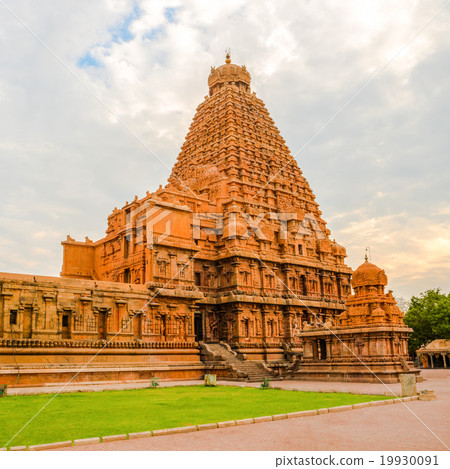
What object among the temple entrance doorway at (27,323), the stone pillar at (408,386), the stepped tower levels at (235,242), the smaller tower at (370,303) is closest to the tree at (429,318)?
the stepped tower levels at (235,242)

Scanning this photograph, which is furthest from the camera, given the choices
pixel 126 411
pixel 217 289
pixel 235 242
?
pixel 217 289

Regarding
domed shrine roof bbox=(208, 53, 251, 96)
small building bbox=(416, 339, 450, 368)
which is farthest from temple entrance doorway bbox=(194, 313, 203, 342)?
domed shrine roof bbox=(208, 53, 251, 96)

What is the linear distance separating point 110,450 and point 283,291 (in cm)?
3705

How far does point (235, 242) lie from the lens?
4303cm

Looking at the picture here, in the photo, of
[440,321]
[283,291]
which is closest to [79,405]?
[283,291]

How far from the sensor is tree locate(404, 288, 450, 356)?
57219 mm

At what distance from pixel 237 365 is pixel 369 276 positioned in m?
11.5

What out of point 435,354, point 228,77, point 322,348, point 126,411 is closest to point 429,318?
point 435,354

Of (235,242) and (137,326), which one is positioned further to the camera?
(235,242)

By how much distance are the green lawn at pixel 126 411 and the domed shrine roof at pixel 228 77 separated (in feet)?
152

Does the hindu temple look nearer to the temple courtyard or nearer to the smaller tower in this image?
the smaller tower

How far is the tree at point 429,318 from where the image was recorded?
5722 cm

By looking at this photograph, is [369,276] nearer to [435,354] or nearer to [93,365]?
[93,365]

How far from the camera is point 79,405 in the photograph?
57.7 feet
